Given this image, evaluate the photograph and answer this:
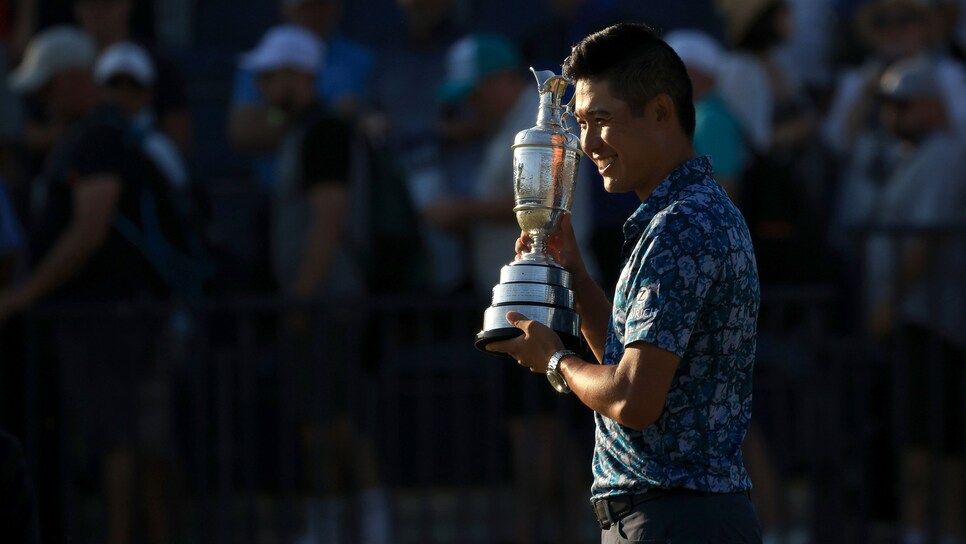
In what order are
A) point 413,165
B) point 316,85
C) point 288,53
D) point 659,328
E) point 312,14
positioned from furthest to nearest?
point 312,14 → point 316,85 → point 413,165 → point 288,53 → point 659,328

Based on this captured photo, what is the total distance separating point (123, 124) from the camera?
754cm

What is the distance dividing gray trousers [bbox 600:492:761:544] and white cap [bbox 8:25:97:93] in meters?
5.11

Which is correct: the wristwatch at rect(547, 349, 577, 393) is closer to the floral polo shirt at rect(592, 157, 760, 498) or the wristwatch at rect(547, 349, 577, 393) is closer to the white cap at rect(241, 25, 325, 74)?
the floral polo shirt at rect(592, 157, 760, 498)

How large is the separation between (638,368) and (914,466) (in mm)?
→ 4186

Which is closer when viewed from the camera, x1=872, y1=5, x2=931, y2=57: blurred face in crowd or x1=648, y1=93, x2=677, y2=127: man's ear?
x1=648, y1=93, x2=677, y2=127: man's ear

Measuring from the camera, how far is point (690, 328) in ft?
10.9

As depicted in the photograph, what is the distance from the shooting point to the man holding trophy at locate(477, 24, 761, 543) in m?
3.34

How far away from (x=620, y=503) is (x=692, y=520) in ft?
0.56

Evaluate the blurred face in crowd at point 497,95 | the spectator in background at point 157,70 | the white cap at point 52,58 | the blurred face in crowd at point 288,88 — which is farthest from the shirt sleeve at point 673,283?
the spectator in background at point 157,70

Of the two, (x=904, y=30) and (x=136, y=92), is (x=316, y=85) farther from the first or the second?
(x=904, y=30)

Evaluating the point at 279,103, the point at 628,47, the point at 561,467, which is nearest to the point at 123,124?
the point at 279,103

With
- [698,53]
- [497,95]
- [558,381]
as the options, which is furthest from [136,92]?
[558,381]

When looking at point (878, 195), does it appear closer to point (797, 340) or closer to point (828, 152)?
point (828, 152)

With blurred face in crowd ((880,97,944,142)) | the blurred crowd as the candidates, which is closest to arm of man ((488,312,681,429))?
the blurred crowd
